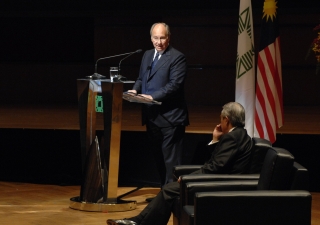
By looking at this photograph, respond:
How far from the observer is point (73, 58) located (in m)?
10.8

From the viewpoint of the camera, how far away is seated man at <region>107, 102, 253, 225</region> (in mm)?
4273

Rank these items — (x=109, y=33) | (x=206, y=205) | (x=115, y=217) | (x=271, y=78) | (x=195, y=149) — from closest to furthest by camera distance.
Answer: (x=206, y=205), (x=115, y=217), (x=271, y=78), (x=195, y=149), (x=109, y=33)

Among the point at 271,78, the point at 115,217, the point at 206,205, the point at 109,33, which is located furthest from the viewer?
the point at 109,33

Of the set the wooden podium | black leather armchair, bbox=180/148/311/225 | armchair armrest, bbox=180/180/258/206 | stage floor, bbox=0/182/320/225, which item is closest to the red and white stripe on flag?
stage floor, bbox=0/182/320/225

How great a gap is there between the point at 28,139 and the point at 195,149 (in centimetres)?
170

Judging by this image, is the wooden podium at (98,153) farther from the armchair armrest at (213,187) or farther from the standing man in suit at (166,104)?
the armchair armrest at (213,187)

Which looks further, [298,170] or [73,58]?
[73,58]

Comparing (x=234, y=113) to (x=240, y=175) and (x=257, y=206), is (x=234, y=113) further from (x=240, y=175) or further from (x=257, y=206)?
(x=257, y=206)

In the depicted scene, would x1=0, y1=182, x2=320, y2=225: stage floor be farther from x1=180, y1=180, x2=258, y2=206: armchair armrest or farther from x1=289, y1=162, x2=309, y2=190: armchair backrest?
x1=289, y1=162, x2=309, y2=190: armchair backrest

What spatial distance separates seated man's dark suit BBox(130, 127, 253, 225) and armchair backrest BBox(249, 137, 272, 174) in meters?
0.03

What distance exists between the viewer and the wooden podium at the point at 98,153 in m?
5.30

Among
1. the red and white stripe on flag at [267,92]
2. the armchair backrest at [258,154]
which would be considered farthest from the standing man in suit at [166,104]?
the armchair backrest at [258,154]

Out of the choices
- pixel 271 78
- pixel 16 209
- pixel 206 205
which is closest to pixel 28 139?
pixel 16 209

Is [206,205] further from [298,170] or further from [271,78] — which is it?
[271,78]
